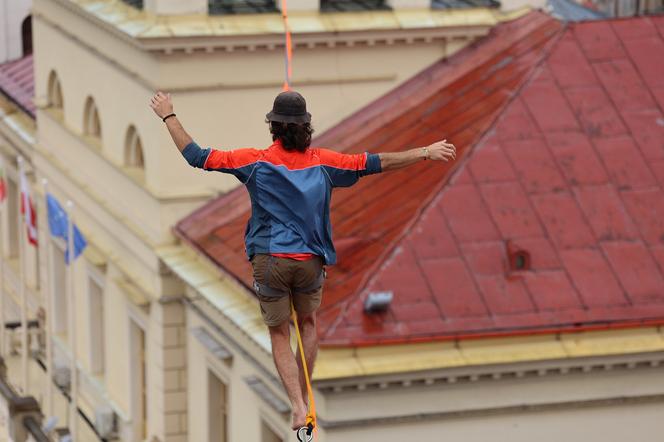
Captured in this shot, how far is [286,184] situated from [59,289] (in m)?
35.4

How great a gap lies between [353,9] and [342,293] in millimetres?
8998

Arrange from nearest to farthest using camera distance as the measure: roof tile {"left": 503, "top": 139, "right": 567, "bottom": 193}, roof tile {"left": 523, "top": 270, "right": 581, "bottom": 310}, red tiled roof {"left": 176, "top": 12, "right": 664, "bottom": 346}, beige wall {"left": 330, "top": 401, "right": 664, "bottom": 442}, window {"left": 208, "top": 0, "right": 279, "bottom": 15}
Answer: red tiled roof {"left": 176, "top": 12, "right": 664, "bottom": 346} < beige wall {"left": 330, "top": 401, "right": 664, "bottom": 442} < roof tile {"left": 523, "top": 270, "right": 581, "bottom": 310} < roof tile {"left": 503, "top": 139, "right": 567, "bottom": 193} < window {"left": 208, "top": 0, "right": 279, "bottom": 15}

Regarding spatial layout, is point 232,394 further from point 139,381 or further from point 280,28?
point 139,381

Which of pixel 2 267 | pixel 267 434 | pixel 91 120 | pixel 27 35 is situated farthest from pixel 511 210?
pixel 27 35

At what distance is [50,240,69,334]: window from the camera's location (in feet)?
179

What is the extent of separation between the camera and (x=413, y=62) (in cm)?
4381

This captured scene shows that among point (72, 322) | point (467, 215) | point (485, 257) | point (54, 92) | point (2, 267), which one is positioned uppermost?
point (2, 267)

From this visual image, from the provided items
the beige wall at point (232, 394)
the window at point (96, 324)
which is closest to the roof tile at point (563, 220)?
the beige wall at point (232, 394)

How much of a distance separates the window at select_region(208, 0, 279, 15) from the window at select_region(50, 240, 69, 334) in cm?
1362

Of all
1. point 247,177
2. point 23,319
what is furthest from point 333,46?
point 247,177

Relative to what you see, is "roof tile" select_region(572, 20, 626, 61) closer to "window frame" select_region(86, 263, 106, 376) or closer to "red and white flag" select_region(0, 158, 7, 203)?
"window frame" select_region(86, 263, 106, 376)

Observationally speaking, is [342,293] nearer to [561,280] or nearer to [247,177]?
[561,280]

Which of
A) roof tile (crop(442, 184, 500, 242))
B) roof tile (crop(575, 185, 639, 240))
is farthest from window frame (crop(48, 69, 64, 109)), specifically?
roof tile (crop(575, 185, 639, 240))

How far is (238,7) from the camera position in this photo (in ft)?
138
